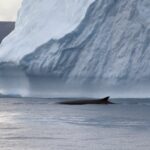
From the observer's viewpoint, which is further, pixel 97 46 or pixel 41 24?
pixel 41 24

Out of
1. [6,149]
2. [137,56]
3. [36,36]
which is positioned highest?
Answer: [36,36]

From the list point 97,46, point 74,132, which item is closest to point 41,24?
point 97,46

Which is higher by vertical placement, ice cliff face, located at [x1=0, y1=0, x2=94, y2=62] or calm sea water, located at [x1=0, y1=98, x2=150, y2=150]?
ice cliff face, located at [x1=0, y1=0, x2=94, y2=62]

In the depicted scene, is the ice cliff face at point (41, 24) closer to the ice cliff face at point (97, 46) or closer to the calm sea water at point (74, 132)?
the ice cliff face at point (97, 46)

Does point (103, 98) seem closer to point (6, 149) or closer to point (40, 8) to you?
point (40, 8)

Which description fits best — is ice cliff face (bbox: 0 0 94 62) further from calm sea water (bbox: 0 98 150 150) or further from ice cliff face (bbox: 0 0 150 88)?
calm sea water (bbox: 0 98 150 150)

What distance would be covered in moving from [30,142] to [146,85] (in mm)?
27374

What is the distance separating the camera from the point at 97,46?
49.7m

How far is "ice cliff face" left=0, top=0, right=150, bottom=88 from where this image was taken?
158ft

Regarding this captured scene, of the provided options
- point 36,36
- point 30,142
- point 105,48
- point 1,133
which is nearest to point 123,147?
point 30,142

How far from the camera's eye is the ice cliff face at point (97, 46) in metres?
48.2

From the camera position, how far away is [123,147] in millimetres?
20047

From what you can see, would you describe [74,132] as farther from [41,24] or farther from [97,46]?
[41,24]

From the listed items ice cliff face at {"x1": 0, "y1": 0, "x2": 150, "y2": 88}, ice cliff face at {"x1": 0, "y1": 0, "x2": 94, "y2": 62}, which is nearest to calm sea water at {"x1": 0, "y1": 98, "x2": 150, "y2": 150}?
ice cliff face at {"x1": 0, "y1": 0, "x2": 150, "y2": 88}
